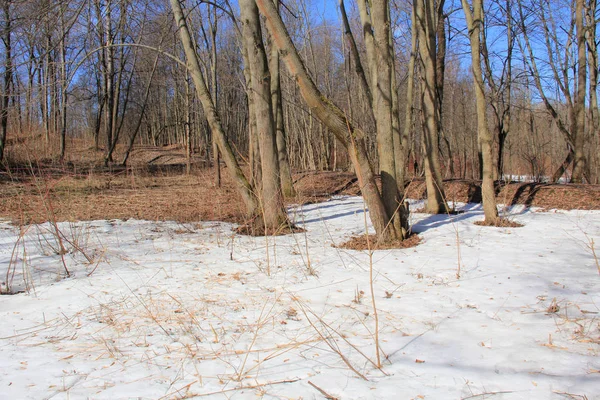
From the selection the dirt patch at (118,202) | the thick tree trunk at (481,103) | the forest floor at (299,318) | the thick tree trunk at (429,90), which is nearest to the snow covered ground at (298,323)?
the forest floor at (299,318)

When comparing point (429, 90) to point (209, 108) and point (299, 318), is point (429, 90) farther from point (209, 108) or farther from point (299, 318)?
point (299, 318)

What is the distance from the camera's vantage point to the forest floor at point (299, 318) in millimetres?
2016

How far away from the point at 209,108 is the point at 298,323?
4.08 meters

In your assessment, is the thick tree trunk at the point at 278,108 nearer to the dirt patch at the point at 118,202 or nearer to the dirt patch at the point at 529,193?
the dirt patch at the point at 529,193

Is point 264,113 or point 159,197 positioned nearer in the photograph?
point 264,113

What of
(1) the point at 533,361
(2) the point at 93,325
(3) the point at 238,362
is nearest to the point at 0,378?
(2) the point at 93,325

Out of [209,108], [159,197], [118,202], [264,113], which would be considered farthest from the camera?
[159,197]

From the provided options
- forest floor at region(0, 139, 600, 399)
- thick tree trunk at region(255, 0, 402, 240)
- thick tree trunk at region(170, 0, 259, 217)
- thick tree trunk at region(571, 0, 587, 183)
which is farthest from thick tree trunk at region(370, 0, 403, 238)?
thick tree trunk at region(571, 0, 587, 183)

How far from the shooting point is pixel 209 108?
6.00 meters

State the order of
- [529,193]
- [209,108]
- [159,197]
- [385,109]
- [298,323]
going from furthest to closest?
[159,197] → [529,193] → [209,108] → [385,109] → [298,323]

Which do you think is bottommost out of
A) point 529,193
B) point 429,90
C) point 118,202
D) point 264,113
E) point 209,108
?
point 529,193

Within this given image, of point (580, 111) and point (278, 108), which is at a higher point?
point (278, 108)

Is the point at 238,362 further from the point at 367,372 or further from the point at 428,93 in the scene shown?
the point at 428,93

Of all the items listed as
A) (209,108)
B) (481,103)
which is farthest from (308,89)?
(481,103)
